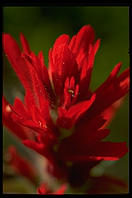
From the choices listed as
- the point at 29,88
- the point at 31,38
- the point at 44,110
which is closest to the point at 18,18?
the point at 31,38

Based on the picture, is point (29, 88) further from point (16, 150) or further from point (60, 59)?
point (16, 150)

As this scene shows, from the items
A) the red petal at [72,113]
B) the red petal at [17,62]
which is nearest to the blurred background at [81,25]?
the red petal at [17,62]

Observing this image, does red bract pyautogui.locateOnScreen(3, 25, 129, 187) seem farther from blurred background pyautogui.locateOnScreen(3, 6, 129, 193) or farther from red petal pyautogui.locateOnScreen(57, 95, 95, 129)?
blurred background pyautogui.locateOnScreen(3, 6, 129, 193)

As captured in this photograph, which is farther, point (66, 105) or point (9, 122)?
point (9, 122)

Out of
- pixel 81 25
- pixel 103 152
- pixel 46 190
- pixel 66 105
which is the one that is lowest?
pixel 46 190

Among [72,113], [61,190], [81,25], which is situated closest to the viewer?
[72,113]

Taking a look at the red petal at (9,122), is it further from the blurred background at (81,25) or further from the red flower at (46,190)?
the blurred background at (81,25)

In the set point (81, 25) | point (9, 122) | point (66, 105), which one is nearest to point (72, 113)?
point (66, 105)

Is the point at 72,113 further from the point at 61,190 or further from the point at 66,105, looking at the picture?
the point at 61,190
